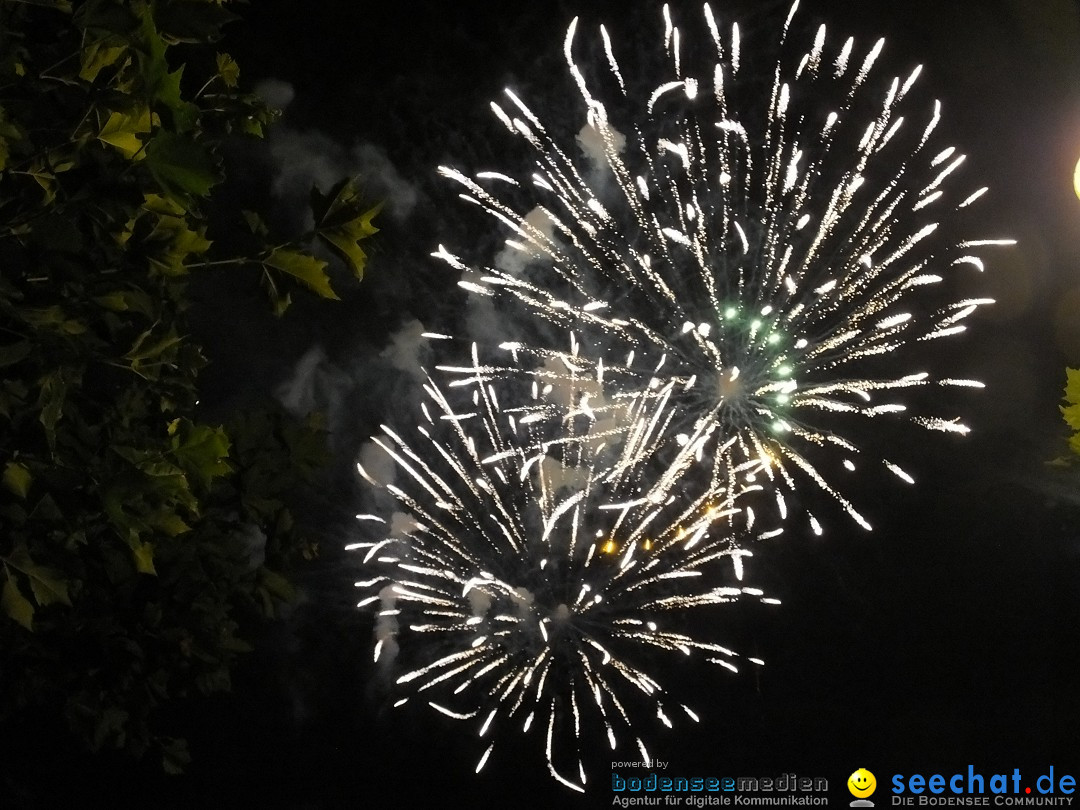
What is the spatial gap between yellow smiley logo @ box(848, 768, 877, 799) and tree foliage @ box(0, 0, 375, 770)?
18.5 metres

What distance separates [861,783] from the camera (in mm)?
21000

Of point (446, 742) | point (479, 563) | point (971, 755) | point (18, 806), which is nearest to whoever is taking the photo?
point (18, 806)

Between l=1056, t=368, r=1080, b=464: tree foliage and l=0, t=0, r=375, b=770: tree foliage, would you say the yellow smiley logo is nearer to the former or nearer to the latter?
l=1056, t=368, r=1080, b=464: tree foliage

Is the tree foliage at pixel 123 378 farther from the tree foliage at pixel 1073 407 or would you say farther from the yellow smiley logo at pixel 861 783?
the yellow smiley logo at pixel 861 783

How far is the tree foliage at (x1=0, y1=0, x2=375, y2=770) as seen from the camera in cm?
348

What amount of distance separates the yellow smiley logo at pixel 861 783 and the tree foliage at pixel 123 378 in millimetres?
18474

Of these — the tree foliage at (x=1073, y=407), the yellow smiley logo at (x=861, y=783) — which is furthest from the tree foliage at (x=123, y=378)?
the yellow smiley logo at (x=861, y=783)

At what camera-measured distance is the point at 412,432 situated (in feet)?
50.5

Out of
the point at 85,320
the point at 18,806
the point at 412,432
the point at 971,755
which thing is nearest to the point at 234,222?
the point at 85,320

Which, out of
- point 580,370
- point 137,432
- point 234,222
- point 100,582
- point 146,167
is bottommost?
point 100,582

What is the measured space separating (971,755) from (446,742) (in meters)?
10.8

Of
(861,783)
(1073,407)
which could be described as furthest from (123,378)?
(861,783)

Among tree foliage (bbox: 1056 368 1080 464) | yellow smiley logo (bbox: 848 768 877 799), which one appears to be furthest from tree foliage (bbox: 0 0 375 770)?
yellow smiley logo (bbox: 848 768 877 799)

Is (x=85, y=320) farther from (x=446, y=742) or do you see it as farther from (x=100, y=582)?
(x=446, y=742)
